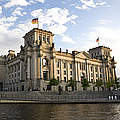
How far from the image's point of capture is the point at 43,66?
8688 cm

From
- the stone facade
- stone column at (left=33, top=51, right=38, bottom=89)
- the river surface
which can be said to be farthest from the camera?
the stone facade

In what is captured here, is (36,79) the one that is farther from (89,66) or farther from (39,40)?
(89,66)

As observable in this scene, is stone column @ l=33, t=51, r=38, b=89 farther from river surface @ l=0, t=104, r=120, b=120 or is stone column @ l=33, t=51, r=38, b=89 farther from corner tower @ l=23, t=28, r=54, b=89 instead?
river surface @ l=0, t=104, r=120, b=120

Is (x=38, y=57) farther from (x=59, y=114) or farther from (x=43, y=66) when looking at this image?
(x=59, y=114)

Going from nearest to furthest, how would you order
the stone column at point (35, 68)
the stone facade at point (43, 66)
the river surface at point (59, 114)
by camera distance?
the river surface at point (59, 114)
the stone column at point (35, 68)
the stone facade at point (43, 66)

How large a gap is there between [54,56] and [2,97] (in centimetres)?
4114

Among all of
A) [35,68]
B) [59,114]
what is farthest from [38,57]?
[59,114]

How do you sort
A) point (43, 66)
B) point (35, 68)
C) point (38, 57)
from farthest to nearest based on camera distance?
point (43, 66) → point (38, 57) → point (35, 68)

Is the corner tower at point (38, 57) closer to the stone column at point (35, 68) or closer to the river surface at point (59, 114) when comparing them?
the stone column at point (35, 68)

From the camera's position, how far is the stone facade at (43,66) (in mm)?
84312

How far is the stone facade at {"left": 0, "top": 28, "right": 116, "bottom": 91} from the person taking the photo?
8431 cm

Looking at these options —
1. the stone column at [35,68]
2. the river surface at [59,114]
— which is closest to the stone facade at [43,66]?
the stone column at [35,68]

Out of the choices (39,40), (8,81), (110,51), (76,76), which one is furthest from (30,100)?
(110,51)

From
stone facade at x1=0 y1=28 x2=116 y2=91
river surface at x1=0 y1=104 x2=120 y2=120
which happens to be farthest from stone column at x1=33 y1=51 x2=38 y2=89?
river surface at x1=0 y1=104 x2=120 y2=120
